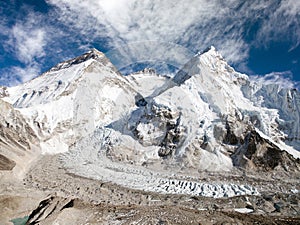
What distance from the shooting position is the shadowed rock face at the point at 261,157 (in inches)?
1120

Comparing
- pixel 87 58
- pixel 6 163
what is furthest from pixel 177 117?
pixel 87 58

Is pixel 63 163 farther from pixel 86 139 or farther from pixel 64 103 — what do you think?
pixel 64 103

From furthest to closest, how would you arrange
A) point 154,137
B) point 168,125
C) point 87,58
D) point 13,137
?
point 87,58
point 168,125
point 154,137
point 13,137

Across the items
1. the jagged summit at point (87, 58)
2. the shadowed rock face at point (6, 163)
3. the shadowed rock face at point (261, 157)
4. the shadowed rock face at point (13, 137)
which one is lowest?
the shadowed rock face at point (261, 157)

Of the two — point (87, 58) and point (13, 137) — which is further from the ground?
point (87, 58)

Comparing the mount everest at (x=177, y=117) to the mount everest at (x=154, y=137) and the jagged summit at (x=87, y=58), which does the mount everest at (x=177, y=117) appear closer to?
the mount everest at (x=154, y=137)

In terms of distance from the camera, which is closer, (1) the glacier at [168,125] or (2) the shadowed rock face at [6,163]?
(2) the shadowed rock face at [6,163]

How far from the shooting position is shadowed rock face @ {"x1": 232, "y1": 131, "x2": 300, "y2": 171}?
93.3ft

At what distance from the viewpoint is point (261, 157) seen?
2945cm

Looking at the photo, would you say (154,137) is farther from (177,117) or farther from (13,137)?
(13,137)

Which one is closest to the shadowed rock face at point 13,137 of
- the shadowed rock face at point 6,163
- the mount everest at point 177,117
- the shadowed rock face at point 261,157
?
the shadowed rock face at point 6,163

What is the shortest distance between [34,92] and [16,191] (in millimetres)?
38684

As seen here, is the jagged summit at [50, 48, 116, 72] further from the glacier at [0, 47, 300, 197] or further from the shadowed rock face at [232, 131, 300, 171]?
the shadowed rock face at [232, 131, 300, 171]

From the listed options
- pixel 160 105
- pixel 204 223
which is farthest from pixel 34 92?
pixel 204 223
